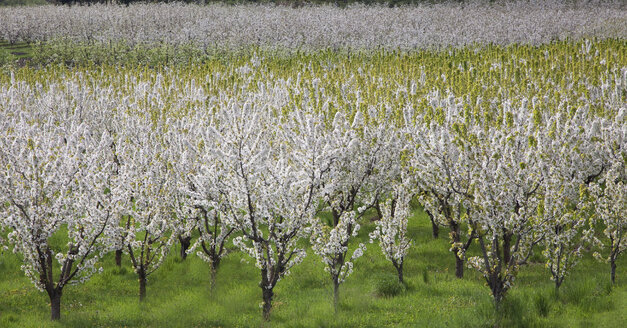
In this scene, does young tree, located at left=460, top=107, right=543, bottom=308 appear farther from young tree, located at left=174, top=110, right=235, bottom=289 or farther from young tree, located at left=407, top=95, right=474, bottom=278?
young tree, located at left=174, top=110, right=235, bottom=289

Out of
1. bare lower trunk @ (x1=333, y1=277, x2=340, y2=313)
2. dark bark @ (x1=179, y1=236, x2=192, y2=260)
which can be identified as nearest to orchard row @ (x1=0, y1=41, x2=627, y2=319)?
bare lower trunk @ (x1=333, y1=277, x2=340, y2=313)

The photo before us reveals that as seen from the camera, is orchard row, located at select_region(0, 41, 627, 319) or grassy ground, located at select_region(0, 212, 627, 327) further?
grassy ground, located at select_region(0, 212, 627, 327)

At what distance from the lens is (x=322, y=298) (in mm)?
13211

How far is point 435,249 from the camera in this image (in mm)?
16266

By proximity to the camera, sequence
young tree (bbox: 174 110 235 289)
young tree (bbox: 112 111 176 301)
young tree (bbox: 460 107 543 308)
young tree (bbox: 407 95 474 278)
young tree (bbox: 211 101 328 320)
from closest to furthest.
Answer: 1. young tree (bbox: 460 107 543 308)
2. young tree (bbox: 211 101 328 320)
3. young tree (bbox: 407 95 474 278)
4. young tree (bbox: 174 110 235 289)
5. young tree (bbox: 112 111 176 301)

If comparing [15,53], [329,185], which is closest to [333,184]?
[329,185]

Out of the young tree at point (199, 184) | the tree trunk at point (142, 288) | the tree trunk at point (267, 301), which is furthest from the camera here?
the tree trunk at point (142, 288)

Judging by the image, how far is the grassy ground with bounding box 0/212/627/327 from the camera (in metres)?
11.5

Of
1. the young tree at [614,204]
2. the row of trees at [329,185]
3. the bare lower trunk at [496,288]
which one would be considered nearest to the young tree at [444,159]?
the row of trees at [329,185]

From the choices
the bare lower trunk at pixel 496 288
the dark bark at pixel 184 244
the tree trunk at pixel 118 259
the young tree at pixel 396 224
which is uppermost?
the young tree at pixel 396 224

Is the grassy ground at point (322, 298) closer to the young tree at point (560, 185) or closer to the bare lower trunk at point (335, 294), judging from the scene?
the bare lower trunk at point (335, 294)

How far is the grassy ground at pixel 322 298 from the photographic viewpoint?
1149 centimetres

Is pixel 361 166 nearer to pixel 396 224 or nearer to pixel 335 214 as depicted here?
pixel 396 224

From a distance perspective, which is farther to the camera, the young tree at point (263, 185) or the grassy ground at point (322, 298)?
the grassy ground at point (322, 298)
